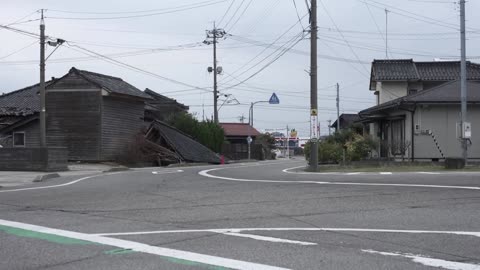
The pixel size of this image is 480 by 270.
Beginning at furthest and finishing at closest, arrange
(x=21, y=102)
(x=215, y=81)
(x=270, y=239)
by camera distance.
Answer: (x=215, y=81) < (x=21, y=102) < (x=270, y=239)

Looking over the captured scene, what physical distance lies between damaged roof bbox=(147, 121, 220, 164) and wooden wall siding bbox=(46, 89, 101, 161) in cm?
544

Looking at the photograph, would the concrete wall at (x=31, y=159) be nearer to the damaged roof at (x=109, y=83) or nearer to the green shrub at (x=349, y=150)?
the damaged roof at (x=109, y=83)

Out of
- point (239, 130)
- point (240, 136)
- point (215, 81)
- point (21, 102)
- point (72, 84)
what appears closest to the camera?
point (72, 84)

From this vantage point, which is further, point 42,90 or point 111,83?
point 111,83

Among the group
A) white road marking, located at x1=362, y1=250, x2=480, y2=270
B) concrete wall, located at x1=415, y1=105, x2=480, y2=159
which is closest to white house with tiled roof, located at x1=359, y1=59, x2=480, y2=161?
concrete wall, located at x1=415, y1=105, x2=480, y2=159

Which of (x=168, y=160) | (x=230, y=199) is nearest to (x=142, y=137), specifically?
(x=168, y=160)

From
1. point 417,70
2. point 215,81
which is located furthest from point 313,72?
point 215,81

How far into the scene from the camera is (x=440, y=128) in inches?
1144

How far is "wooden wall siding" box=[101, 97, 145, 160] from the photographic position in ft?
126

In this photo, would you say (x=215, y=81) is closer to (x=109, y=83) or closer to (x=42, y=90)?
(x=109, y=83)

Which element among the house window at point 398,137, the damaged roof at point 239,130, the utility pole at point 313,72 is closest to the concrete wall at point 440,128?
the house window at point 398,137

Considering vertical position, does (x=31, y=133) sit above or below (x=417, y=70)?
below

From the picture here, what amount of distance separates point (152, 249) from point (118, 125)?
32.7m

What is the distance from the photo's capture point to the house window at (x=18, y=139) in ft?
128
